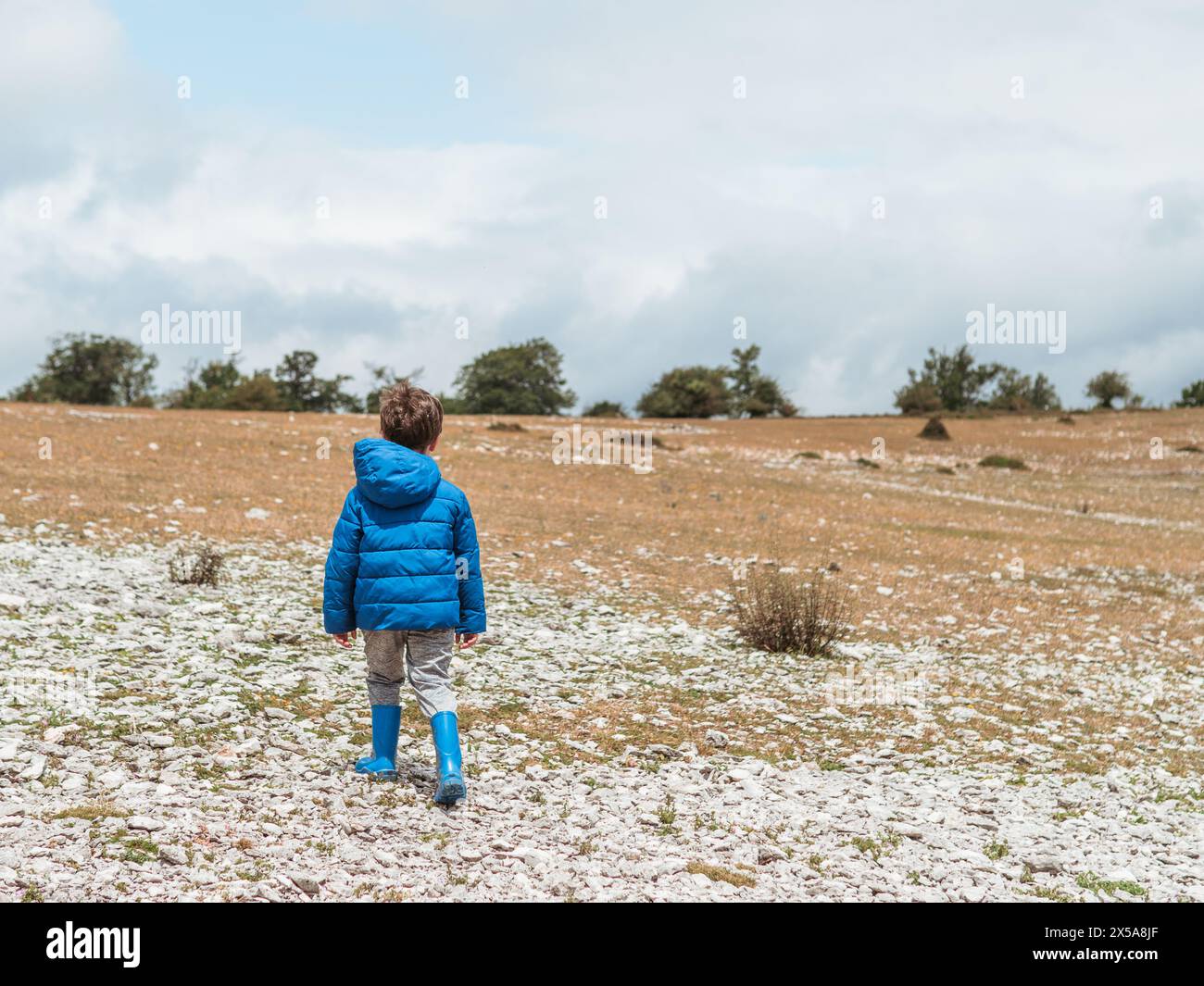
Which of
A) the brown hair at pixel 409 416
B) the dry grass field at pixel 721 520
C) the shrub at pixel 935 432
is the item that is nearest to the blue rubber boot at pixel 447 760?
the brown hair at pixel 409 416

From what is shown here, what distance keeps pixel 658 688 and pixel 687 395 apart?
336ft

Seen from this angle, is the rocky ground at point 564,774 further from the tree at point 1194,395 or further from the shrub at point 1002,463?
the tree at point 1194,395

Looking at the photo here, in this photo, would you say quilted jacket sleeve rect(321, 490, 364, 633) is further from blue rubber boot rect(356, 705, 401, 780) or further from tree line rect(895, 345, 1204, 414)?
tree line rect(895, 345, 1204, 414)

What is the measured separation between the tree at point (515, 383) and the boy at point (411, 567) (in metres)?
127

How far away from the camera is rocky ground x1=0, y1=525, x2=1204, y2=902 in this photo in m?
5.82

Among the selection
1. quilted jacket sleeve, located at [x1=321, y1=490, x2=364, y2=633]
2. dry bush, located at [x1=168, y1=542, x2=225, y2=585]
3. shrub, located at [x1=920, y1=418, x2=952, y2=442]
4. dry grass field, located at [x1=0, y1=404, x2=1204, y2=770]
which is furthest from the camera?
shrub, located at [x1=920, y1=418, x2=952, y2=442]

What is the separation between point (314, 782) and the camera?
7.04 metres

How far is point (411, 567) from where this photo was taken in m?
6.75

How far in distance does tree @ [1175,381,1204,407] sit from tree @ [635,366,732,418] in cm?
4391

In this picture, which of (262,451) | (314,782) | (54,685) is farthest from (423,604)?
(262,451)

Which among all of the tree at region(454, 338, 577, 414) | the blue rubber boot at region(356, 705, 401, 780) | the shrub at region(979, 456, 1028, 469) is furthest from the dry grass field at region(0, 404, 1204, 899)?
the tree at region(454, 338, 577, 414)

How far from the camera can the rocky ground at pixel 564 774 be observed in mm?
5816
